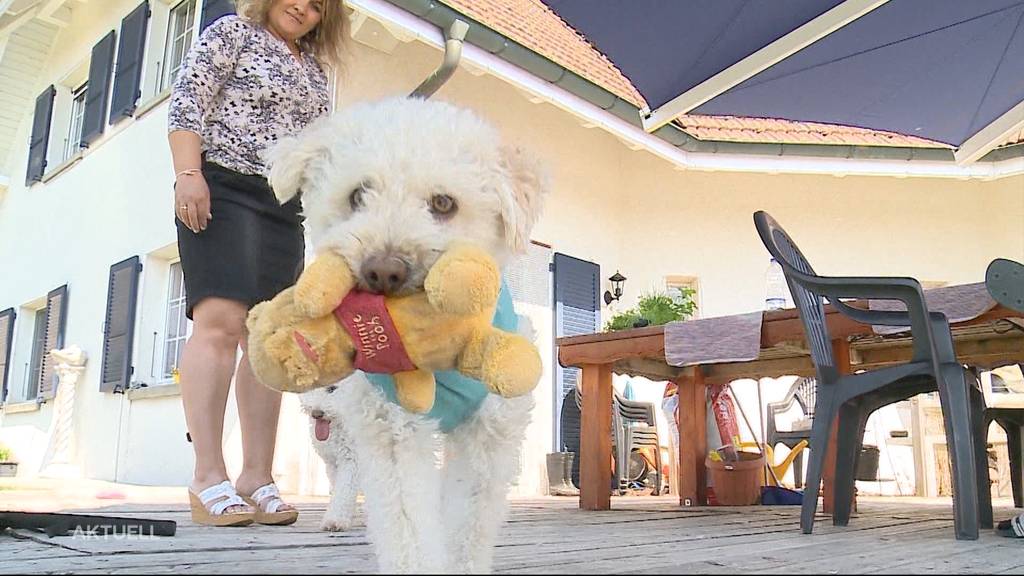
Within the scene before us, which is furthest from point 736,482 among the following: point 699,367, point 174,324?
point 174,324

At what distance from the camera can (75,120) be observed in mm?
10164

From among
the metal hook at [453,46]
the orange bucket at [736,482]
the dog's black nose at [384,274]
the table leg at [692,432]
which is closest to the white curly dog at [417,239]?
the dog's black nose at [384,274]

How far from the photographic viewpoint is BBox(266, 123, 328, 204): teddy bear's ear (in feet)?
5.29

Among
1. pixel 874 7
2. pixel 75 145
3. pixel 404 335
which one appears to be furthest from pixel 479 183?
pixel 75 145

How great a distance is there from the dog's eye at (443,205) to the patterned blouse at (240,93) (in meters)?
1.34

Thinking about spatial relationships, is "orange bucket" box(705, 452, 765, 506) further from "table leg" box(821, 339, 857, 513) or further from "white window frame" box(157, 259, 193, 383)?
"white window frame" box(157, 259, 193, 383)

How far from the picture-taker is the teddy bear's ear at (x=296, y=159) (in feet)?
5.29

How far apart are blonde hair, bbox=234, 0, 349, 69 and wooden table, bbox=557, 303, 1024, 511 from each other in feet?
6.19

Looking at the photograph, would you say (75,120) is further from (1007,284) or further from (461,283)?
(461,283)

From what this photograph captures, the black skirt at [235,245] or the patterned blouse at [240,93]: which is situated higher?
the patterned blouse at [240,93]

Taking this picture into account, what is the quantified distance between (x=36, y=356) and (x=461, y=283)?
34.3 feet

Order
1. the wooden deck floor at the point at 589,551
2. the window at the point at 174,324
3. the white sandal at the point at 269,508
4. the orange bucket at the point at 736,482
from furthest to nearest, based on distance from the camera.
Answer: the window at the point at 174,324 < the orange bucket at the point at 736,482 < the white sandal at the point at 269,508 < the wooden deck floor at the point at 589,551

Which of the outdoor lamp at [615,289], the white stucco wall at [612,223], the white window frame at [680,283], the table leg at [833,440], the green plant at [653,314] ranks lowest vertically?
the table leg at [833,440]

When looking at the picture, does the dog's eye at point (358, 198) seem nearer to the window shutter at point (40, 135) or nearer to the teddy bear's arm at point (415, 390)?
the teddy bear's arm at point (415, 390)
